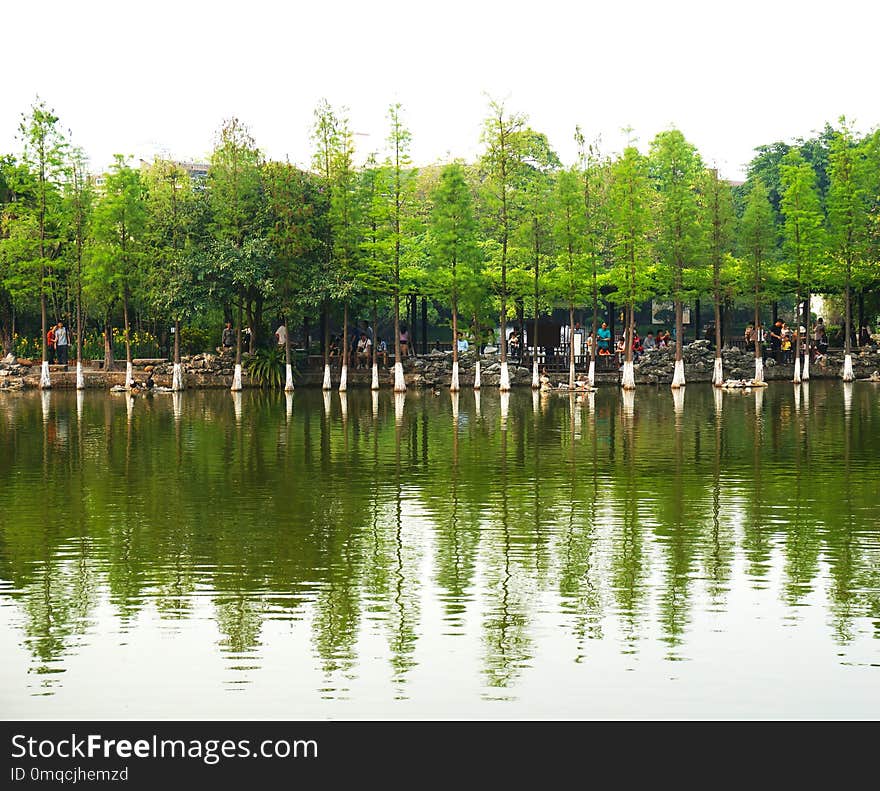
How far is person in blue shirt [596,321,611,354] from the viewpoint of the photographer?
59688 mm

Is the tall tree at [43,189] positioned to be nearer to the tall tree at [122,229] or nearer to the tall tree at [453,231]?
the tall tree at [122,229]

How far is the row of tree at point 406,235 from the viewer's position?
5247cm

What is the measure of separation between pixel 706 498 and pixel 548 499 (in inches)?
95.8

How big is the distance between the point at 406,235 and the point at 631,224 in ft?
28.8

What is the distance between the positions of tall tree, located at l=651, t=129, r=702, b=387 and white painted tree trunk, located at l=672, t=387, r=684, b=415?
2368 millimetres

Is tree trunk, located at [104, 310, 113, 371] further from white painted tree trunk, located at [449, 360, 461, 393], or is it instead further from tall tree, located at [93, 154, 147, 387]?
white painted tree trunk, located at [449, 360, 461, 393]

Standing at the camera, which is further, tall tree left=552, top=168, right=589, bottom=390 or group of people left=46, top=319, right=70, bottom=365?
group of people left=46, top=319, right=70, bottom=365

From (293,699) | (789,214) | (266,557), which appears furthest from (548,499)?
(789,214)

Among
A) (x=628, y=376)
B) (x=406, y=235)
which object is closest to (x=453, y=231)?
(x=406, y=235)

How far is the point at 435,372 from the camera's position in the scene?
5512cm

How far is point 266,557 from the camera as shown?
55.1ft

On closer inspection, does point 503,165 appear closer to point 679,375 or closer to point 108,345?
point 679,375

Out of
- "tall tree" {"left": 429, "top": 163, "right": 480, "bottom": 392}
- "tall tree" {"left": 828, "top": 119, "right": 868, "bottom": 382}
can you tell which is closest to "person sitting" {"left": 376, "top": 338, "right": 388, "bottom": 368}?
"tall tree" {"left": 429, "top": 163, "right": 480, "bottom": 392}
